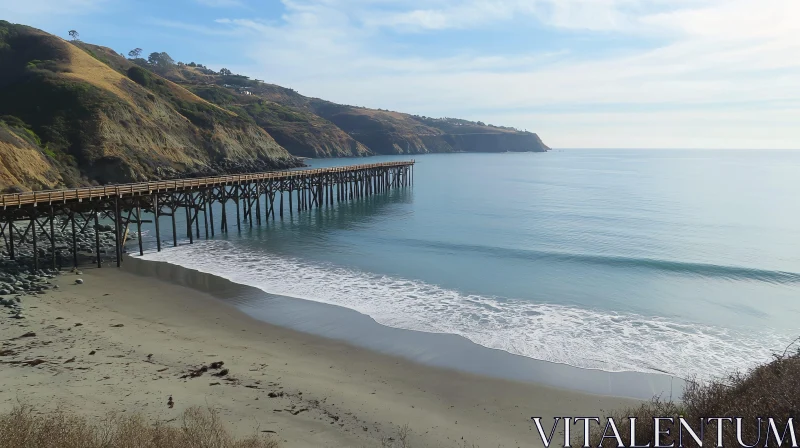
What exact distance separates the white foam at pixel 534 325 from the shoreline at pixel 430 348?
52 cm

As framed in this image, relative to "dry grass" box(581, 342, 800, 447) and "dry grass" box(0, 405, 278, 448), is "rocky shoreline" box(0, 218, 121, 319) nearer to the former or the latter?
"dry grass" box(0, 405, 278, 448)

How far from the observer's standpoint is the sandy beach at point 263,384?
11320 millimetres

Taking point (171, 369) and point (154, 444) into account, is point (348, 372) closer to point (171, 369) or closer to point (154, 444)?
point (171, 369)

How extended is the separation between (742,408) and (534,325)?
1078cm

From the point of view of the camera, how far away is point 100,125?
2223 inches

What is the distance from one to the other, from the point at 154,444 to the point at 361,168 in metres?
55.6

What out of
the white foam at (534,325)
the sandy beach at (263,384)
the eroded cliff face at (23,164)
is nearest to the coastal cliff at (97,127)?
the eroded cliff face at (23,164)

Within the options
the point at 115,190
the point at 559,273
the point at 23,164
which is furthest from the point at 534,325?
the point at 23,164

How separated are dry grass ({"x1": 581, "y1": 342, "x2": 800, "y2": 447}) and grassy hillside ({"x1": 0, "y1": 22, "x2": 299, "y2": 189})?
43.2m

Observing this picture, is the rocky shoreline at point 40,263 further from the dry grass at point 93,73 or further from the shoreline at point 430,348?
Answer: the dry grass at point 93,73

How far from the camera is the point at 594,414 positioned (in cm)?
1259

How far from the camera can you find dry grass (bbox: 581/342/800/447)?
8094 mm

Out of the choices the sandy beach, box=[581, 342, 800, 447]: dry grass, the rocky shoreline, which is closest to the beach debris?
the sandy beach

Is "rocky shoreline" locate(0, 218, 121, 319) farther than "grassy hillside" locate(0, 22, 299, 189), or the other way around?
"grassy hillside" locate(0, 22, 299, 189)
